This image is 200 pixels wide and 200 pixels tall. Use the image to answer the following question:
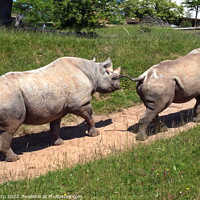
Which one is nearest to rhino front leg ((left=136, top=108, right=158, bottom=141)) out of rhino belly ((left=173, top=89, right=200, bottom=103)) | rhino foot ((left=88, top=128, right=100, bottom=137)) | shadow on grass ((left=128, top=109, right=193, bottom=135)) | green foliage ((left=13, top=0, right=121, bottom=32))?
shadow on grass ((left=128, top=109, right=193, bottom=135))

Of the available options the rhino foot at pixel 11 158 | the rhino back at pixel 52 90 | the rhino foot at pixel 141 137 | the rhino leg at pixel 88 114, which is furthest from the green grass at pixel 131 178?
the rhino leg at pixel 88 114

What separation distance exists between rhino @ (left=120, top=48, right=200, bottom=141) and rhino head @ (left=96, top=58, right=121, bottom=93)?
3.37ft

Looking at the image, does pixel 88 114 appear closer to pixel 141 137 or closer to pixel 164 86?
pixel 141 137

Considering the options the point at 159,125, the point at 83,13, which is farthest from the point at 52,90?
the point at 83,13

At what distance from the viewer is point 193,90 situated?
8.30m

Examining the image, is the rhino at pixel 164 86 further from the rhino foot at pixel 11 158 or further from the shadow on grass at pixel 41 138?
the rhino foot at pixel 11 158

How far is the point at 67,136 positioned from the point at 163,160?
3733 mm

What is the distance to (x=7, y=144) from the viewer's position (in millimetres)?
6879

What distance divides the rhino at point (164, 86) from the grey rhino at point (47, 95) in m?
1.22

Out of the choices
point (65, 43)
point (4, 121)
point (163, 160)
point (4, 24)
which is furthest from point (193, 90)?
point (4, 24)

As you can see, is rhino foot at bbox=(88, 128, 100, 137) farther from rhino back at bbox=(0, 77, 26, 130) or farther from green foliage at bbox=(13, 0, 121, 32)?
green foliage at bbox=(13, 0, 121, 32)

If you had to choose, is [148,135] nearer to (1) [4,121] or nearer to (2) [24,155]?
(2) [24,155]

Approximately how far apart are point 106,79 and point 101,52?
514 centimetres

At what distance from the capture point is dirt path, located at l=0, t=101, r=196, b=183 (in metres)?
6.51
